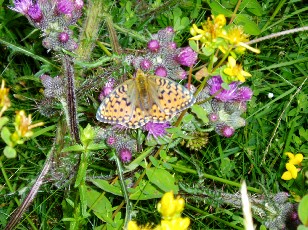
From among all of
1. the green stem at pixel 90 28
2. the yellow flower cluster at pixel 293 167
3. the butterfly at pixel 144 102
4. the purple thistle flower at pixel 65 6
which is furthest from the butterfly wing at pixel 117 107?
the yellow flower cluster at pixel 293 167

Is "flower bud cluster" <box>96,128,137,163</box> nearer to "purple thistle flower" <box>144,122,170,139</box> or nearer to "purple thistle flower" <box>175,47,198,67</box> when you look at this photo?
"purple thistle flower" <box>144,122,170,139</box>

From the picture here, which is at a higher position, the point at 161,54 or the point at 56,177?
the point at 161,54

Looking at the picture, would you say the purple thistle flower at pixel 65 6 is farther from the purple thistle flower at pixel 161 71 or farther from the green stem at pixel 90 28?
the purple thistle flower at pixel 161 71

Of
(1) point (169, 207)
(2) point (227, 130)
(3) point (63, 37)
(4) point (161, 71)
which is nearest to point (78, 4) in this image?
(3) point (63, 37)

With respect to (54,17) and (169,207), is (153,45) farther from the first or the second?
(169,207)

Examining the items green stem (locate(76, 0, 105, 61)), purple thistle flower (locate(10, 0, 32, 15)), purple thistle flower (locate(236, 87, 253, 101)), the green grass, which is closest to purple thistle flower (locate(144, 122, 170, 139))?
the green grass

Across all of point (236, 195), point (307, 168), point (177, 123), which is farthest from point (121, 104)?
point (307, 168)

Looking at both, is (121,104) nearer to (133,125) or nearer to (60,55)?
(133,125)
